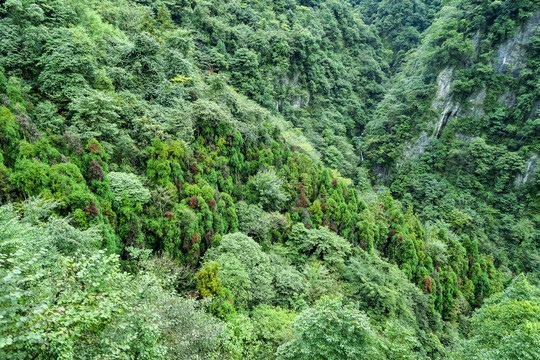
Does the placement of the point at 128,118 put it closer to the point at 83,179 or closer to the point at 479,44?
the point at 83,179

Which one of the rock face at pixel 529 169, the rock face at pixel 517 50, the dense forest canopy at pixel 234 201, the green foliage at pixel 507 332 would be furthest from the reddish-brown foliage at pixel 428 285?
the rock face at pixel 517 50

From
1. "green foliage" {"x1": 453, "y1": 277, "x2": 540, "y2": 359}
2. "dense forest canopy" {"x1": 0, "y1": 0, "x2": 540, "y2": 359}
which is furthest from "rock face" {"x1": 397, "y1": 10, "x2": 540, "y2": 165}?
"green foliage" {"x1": 453, "y1": 277, "x2": 540, "y2": 359}

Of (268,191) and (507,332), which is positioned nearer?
(507,332)

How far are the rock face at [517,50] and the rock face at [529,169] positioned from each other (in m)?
12.2

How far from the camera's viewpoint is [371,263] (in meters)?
18.1

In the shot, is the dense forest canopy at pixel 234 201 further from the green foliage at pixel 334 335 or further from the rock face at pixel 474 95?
the rock face at pixel 474 95

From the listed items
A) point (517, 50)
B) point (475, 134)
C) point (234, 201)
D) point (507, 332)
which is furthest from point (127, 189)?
point (517, 50)

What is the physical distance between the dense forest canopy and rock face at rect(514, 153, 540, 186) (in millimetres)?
156

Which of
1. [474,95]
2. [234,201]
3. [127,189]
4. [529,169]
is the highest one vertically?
[474,95]

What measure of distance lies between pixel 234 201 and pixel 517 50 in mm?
45146

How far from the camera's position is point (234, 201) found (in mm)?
17062

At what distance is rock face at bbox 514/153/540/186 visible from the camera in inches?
1334

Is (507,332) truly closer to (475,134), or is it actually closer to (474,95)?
(475,134)

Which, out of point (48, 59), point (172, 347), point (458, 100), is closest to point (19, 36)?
point (48, 59)
